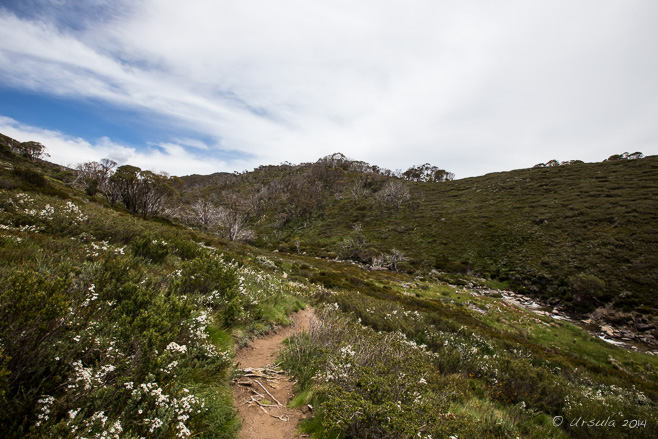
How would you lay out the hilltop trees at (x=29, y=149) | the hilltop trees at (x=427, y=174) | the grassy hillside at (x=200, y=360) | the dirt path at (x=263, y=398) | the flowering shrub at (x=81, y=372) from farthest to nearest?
the hilltop trees at (x=427, y=174) → the hilltop trees at (x=29, y=149) → the dirt path at (x=263, y=398) → the grassy hillside at (x=200, y=360) → the flowering shrub at (x=81, y=372)

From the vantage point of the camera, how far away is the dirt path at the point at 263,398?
3531 mm

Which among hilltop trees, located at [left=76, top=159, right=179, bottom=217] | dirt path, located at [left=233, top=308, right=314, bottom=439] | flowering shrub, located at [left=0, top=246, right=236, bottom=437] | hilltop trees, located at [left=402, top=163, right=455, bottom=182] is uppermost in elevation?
hilltop trees, located at [left=402, top=163, right=455, bottom=182]

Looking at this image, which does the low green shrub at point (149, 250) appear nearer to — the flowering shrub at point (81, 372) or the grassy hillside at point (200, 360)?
→ the grassy hillside at point (200, 360)

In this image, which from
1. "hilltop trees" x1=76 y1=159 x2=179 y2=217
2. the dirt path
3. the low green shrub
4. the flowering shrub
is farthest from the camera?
"hilltop trees" x1=76 y1=159 x2=179 y2=217

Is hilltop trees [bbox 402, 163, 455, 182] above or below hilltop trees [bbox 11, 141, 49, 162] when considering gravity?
above

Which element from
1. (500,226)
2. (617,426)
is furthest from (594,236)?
(617,426)

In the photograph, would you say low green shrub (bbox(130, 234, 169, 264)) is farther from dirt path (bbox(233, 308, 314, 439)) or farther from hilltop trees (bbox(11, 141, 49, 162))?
hilltop trees (bbox(11, 141, 49, 162))

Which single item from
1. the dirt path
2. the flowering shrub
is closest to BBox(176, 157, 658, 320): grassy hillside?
the dirt path

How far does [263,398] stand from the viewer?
4.13 m

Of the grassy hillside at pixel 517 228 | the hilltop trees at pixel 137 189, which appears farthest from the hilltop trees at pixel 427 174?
the hilltop trees at pixel 137 189

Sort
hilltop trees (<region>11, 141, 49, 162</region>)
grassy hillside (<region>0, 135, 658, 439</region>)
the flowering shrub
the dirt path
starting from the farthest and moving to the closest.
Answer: hilltop trees (<region>11, 141, 49, 162</region>) → the dirt path → grassy hillside (<region>0, 135, 658, 439</region>) → the flowering shrub

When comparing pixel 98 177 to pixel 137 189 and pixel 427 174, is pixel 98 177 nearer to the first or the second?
pixel 137 189

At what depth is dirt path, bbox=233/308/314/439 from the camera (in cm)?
353

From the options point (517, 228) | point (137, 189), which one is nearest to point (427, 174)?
point (517, 228)
